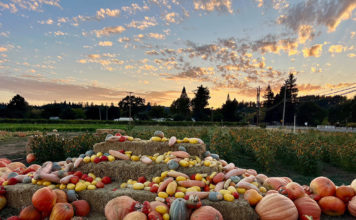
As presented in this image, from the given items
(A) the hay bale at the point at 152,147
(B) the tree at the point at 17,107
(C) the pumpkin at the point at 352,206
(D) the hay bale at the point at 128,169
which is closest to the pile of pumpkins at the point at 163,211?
(D) the hay bale at the point at 128,169

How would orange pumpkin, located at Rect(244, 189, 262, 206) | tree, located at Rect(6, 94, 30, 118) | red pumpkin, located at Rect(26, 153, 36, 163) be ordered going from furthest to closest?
tree, located at Rect(6, 94, 30, 118), red pumpkin, located at Rect(26, 153, 36, 163), orange pumpkin, located at Rect(244, 189, 262, 206)

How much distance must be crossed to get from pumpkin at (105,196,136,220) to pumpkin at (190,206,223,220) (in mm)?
934

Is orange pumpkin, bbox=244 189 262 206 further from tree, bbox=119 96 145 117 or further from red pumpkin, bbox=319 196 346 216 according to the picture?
tree, bbox=119 96 145 117

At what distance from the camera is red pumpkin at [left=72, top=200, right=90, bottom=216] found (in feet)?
11.6

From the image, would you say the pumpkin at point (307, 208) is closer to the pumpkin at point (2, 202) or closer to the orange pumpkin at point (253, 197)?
the orange pumpkin at point (253, 197)

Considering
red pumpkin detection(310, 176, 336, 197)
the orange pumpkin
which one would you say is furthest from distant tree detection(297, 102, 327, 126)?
the orange pumpkin

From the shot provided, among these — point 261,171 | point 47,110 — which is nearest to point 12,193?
point 261,171

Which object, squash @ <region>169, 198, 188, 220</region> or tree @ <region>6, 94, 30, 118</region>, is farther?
tree @ <region>6, 94, 30, 118</region>

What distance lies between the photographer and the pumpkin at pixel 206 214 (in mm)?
2936

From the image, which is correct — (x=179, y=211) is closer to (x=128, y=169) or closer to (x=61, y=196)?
(x=128, y=169)

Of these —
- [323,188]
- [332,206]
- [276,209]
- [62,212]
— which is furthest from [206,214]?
[323,188]

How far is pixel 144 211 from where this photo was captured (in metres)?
2.99

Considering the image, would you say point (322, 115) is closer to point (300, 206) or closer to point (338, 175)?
point (338, 175)

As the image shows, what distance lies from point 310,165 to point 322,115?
228 feet
